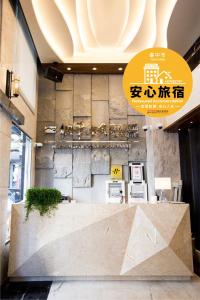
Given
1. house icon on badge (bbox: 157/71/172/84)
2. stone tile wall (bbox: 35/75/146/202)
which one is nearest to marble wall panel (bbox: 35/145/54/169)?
stone tile wall (bbox: 35/75/146/202)

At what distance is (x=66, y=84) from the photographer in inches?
252

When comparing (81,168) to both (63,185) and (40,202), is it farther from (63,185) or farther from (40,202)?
(40,202)

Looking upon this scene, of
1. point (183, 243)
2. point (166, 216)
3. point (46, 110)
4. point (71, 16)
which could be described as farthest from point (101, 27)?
point (183, 243)

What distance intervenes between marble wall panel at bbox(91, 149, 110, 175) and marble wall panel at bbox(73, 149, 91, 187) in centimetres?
12

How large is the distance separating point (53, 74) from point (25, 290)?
4.31m

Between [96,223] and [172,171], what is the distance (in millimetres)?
2552

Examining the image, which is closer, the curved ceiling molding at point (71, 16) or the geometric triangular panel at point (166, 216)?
the geometric triangular panel at point (166, 216)

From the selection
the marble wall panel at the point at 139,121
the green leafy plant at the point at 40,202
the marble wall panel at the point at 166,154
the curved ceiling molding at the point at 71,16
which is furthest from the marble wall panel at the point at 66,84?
the green leafy plant at the point at 40,202

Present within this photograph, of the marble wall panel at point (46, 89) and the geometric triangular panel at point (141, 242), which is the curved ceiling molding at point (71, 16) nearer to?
the marble wall panel at point (46, 89)

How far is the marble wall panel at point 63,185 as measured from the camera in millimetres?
6055

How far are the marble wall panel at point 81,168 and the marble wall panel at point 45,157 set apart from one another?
555 mm

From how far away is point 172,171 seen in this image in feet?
18.6

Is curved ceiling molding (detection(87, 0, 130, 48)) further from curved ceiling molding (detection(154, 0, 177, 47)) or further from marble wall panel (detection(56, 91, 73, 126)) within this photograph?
marble wall panel (detection(56, 91, 73, 126))

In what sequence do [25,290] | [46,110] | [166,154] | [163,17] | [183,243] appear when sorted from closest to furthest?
[25,290] < [183,243] < [163,17] < [166,154] < [46,110]
